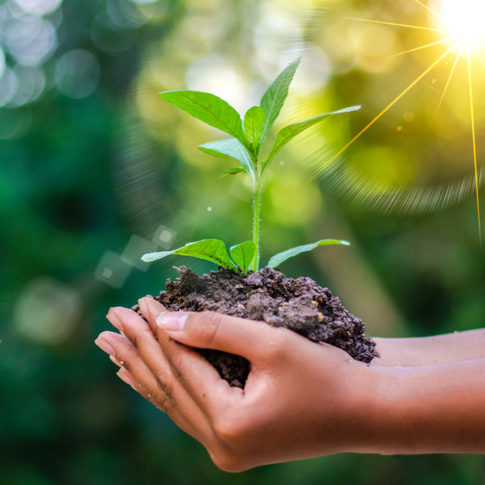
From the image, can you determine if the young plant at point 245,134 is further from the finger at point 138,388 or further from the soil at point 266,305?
the finger at point 138,388

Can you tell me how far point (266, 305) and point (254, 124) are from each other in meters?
0.29

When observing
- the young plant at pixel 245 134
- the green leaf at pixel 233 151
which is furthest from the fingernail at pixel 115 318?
the green leaf at pixel 233 151

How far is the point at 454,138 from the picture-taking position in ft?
7.23

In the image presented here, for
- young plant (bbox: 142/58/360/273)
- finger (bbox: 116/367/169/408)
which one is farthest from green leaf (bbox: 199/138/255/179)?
finger (bbox: 116/367/169/408)

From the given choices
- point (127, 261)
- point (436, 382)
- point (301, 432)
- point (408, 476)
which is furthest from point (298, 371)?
point (408, 476)

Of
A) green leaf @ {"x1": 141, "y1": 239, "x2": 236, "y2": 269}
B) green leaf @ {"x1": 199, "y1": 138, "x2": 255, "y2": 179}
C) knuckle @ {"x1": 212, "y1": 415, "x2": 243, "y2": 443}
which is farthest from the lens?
green leaf @ {"x1": 199, "y1": 138, "x2": 255, "y2": 179}

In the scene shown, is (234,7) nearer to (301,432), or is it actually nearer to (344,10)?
(344,10)

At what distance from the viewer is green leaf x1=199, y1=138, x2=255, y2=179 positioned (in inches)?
30.0

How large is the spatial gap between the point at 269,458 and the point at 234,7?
2.80m

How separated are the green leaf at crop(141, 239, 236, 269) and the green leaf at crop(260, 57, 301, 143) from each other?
7.9 inches

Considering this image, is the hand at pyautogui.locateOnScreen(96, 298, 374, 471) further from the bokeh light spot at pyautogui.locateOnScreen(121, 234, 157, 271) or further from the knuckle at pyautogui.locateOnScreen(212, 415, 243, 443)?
the bokeh light spot at pyautogui.locateOnScreen(121, 234, 157, 271)

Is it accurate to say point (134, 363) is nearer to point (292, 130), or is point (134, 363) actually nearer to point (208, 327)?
point (208, 327)

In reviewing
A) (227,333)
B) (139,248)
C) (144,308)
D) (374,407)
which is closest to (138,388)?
(144,308)

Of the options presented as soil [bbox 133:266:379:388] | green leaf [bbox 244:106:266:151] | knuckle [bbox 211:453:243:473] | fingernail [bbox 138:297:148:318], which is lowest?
knuckle [bbox 211:453:243:473]
